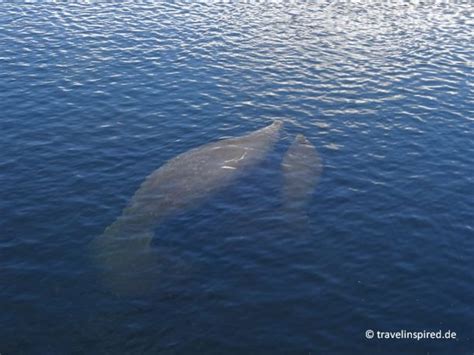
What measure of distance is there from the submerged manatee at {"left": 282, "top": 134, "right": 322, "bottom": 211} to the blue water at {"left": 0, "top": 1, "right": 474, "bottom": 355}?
2.35 feet

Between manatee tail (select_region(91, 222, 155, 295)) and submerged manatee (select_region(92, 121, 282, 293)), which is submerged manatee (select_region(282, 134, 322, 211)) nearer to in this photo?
submerged manatee (select_region(92, 121, 282, 293))

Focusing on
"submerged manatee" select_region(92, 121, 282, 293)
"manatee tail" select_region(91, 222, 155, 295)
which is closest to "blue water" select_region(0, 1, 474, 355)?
"manatee tail" select_region(91, 222, 155, 295)

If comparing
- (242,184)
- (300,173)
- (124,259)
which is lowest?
(124,259)

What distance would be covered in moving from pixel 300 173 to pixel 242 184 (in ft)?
15.8

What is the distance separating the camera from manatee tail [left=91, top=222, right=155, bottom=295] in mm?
30891

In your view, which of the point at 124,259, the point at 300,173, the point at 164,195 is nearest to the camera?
the point at 124,259

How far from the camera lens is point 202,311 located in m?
29.5

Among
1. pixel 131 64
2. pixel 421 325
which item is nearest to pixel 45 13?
pixel 131 64

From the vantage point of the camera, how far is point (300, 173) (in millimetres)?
41719

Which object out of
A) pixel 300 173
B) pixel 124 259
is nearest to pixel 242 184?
pixel 300 173

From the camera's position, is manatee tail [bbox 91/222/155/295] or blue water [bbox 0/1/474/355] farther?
manatee tail [bbox 91/222/155/295]

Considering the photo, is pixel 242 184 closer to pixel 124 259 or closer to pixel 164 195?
pixel 164 195

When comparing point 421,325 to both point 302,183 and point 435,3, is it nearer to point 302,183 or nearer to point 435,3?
point 302,183

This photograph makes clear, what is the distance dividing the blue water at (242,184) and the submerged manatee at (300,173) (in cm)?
72
